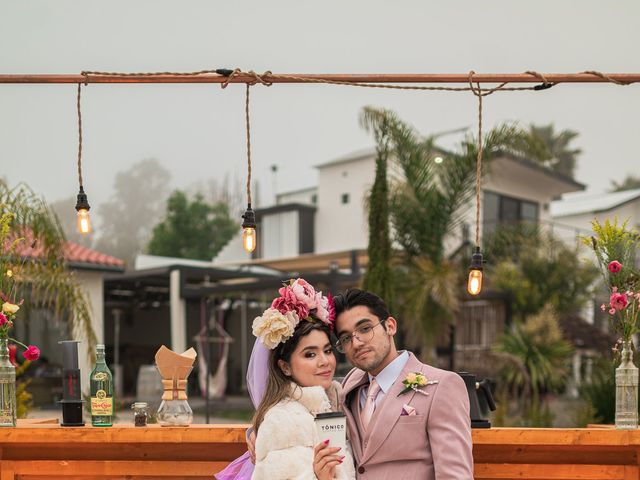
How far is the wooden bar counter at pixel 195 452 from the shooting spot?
4.50 m

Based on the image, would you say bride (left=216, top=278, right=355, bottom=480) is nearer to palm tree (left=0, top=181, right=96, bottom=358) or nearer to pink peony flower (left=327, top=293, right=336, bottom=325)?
pink peony flower (left=327, top=293, right=336, bottom=325)

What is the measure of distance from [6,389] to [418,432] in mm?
2754

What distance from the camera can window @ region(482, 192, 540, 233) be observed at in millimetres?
23734

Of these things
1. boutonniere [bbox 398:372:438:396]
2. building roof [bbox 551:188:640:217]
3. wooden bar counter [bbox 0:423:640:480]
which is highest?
building roof [bbox 551:188:640:217]

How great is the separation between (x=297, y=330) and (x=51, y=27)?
67.0m

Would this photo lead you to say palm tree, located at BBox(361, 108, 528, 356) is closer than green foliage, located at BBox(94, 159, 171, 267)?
Yes

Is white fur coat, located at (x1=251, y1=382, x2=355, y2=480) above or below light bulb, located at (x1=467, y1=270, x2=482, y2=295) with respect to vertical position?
below

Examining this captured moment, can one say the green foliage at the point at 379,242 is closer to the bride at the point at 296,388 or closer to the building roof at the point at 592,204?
the bride at the point at 296,388

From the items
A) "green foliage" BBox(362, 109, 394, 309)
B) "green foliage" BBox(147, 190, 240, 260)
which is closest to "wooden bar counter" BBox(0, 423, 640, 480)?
"green foliage" BBox(362, 109, 394, 309)

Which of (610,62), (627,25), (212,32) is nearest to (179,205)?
(212,32)

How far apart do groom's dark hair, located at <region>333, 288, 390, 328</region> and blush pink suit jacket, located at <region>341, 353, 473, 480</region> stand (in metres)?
0.31

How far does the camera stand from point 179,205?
42375 mm

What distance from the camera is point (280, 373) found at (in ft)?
11.2

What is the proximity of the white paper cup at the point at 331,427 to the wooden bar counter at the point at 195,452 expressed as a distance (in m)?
1.54
